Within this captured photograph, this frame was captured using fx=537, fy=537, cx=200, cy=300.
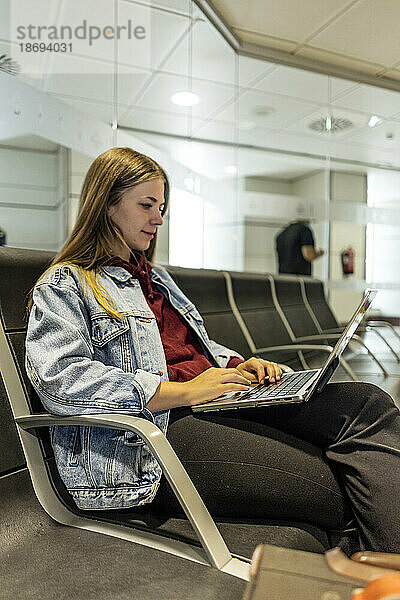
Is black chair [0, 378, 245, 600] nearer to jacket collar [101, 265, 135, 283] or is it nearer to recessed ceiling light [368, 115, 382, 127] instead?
jacket collar [101, 265, 135, 283]

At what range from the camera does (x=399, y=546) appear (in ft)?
2.71

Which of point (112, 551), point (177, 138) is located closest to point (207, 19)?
point (177, 138)

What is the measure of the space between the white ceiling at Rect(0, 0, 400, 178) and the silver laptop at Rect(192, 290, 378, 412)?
3.06 m

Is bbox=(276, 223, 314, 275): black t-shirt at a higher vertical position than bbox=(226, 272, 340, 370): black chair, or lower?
higher

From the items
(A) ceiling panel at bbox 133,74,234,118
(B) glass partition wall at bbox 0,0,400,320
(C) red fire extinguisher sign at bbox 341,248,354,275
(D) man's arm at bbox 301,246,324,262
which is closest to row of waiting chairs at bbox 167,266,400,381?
(B) glass partition wall at bbox 0,0,400,320

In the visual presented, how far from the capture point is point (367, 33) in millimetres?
4559

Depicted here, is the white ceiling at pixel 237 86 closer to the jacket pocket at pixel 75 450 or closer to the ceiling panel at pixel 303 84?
the ceiling panel at pixel 303 84

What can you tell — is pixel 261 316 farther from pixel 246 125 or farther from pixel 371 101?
pixel 371 101

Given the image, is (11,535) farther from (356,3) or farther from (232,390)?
(356,3)

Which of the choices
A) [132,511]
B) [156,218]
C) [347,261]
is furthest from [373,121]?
[132,511]

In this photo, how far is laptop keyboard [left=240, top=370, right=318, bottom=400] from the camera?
96 cm

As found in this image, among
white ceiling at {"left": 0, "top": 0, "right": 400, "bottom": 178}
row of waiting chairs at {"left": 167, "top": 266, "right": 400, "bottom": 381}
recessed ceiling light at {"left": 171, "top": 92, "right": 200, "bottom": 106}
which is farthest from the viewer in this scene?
recessed ceiling light at {"left": 171, "top": 92, "right": 200, "bottom": 106}

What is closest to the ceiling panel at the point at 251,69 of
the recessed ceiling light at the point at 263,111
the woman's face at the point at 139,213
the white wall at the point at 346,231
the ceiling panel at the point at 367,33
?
the recessed ceiling light at the point at 263,111

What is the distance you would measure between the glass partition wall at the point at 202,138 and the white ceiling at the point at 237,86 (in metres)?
0.01
